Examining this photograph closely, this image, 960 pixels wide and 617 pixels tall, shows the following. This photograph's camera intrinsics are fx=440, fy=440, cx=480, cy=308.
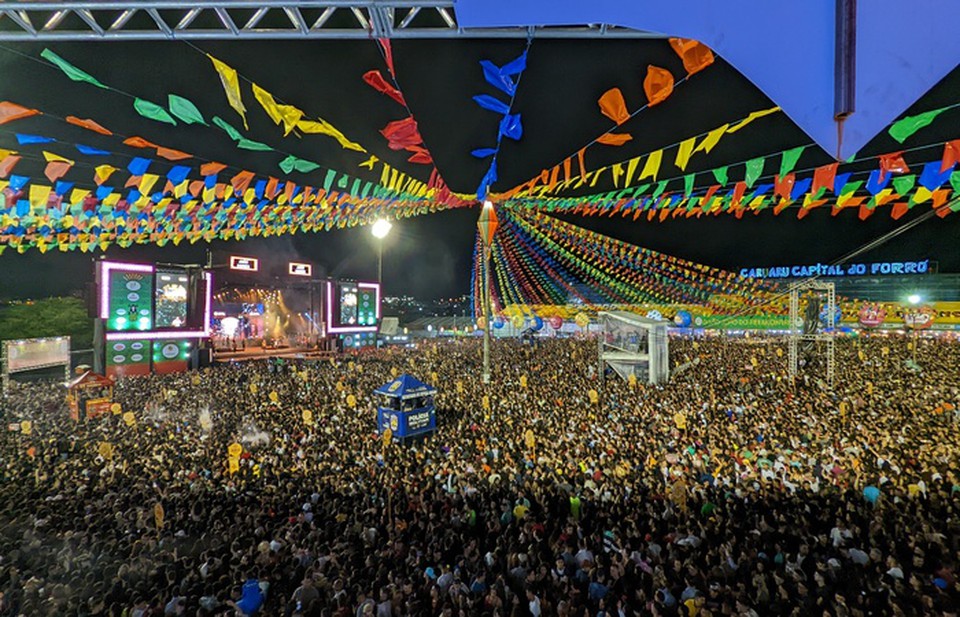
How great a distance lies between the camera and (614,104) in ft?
20.6

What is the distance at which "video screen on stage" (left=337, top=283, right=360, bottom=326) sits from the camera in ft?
104

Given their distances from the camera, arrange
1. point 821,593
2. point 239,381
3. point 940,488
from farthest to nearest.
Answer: point 239,381 < point 940,488 < point 821,593

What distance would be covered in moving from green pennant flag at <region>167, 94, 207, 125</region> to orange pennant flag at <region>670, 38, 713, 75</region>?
713cm

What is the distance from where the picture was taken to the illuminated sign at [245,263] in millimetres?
27766

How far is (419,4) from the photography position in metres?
4.54

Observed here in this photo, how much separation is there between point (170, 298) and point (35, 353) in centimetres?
578

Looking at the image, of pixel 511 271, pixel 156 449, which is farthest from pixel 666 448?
pixel 511 271

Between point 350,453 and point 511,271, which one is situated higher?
point 511,271

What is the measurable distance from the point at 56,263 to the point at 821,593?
47.3 metres

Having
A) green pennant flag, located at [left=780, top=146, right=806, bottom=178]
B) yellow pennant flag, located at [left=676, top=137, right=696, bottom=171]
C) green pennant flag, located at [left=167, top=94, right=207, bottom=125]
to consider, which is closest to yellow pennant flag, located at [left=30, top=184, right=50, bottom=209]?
green pennant flag, located at [left=167, top=94, right=207, bottom=125]

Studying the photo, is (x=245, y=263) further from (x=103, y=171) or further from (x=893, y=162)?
(x=893, y=162)

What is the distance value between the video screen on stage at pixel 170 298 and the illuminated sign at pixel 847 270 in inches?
1994

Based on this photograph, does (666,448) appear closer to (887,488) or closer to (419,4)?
(887,488)

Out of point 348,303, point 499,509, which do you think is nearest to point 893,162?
point 499,509
